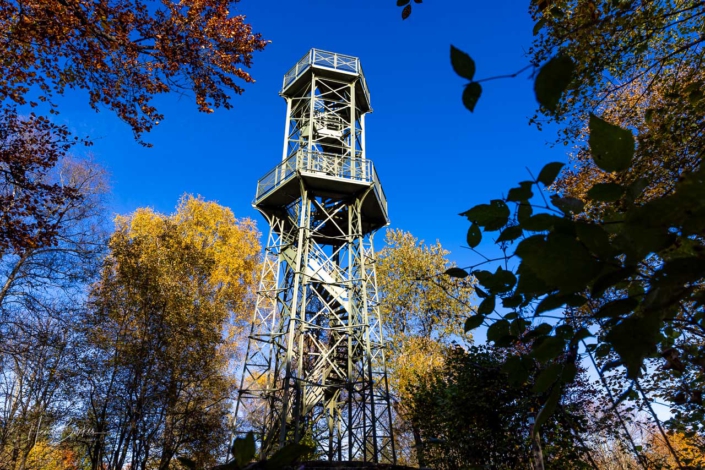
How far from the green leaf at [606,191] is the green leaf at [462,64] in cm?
29

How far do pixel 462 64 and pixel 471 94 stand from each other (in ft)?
0.21

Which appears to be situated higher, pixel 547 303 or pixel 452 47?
pixel 452 47

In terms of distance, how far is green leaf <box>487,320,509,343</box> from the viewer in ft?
3.62

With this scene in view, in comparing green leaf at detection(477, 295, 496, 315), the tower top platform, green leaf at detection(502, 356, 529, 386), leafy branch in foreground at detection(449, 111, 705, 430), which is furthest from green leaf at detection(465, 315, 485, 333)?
the tower top platform

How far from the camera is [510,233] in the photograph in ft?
2.87

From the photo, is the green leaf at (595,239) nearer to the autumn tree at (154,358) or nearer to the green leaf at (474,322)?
the green leaf at (474,322)

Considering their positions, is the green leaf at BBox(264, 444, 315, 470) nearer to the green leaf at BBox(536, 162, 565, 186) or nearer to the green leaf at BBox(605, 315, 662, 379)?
the green leaf at BBox(605, 315, 662, 379)

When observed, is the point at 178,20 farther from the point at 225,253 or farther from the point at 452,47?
the point at 225,253

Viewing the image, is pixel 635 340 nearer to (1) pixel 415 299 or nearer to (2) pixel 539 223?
(2) pixel 539 223

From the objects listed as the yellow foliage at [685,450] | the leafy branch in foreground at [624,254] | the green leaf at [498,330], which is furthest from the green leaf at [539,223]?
the yellow foliage at [685,450]

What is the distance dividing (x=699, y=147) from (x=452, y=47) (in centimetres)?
489

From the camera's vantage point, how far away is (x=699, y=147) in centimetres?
409

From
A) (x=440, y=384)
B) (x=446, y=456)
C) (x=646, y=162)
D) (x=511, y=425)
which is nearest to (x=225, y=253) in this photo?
(x=440, y=384)

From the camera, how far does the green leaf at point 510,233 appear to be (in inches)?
34.0
